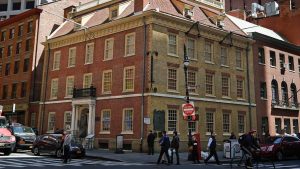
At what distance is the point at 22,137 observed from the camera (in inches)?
1097

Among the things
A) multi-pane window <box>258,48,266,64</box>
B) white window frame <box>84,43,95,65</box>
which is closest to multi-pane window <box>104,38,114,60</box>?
white window frame <box>84,43,95,65</box>

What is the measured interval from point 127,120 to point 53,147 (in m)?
8.75

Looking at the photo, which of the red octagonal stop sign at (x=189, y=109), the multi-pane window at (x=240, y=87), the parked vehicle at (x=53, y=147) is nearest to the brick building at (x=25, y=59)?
the parked vehicle at (x=53, y=147)

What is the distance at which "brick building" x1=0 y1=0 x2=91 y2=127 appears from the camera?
148 feet

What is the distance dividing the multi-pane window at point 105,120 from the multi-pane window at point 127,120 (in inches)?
83.2

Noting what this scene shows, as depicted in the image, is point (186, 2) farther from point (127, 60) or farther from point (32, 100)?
point (32, 100)

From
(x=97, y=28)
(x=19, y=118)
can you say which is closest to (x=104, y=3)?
(x=97, y=28)

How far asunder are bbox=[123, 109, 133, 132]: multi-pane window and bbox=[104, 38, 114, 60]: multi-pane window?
6.05m

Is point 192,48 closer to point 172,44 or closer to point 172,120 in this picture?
point 172,44

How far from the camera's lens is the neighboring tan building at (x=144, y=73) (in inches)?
1209

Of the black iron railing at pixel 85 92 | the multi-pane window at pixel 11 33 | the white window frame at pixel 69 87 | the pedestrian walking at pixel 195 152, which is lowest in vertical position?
the pedestrian walking at pixel 195 152

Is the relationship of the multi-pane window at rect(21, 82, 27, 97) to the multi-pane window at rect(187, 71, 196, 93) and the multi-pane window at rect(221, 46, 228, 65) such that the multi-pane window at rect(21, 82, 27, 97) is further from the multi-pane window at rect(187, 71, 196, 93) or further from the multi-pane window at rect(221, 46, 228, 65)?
the multi-pane window at rect(221, 46, 228, 65)

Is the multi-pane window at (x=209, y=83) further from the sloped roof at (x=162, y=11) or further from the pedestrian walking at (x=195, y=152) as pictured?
the pedestrian walking at (x=195, y=152)

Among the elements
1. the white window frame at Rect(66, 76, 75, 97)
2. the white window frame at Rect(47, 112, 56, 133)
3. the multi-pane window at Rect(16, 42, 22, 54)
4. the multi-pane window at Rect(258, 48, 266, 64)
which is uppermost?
the multi-pane window at Rect(16, 42, 22, 54)
